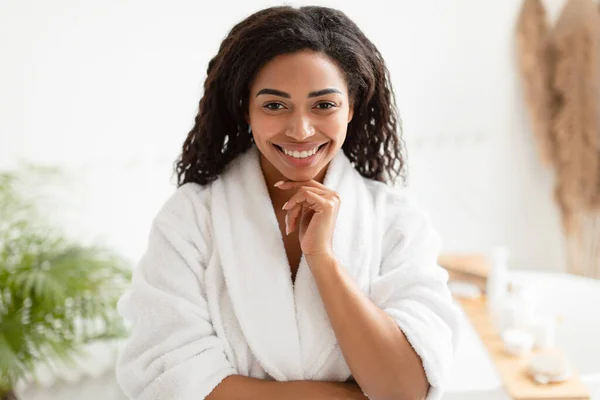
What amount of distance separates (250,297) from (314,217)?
0.17m

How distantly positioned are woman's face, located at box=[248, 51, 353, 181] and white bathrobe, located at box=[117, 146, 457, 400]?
11cm

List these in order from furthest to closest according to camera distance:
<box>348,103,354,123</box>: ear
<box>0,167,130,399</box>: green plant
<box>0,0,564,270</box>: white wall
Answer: <box>0,0,564,270</box>: white wall → <box>0,167,130,399</box>: green plant → <box>348,103,354,123</box>: ear

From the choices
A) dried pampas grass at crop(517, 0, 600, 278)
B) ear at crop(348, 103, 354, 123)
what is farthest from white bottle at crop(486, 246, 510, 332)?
ear at crop(348, 103, 354, 123)

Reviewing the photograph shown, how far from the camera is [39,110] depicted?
2.27 m

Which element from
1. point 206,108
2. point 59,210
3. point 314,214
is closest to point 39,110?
point 59,210

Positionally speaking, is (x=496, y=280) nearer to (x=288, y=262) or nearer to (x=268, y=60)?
(x=288, y=262)

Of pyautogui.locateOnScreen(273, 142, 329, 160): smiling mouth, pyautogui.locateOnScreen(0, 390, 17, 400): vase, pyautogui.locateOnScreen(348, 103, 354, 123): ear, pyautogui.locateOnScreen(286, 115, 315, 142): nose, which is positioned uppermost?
pyautogui.locateOnScreen(348, 103, 354, 123): ear

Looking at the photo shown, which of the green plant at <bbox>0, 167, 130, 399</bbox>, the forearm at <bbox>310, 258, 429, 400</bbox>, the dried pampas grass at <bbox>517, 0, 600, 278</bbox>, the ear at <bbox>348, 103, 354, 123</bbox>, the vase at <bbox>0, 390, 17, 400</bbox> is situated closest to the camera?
the forearm at <bbox>310, 258, 429, 400</bbox>

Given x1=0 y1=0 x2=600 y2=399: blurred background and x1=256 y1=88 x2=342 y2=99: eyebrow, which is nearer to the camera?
x1=256 y1=88 x2=342 y2=99: eyebrow

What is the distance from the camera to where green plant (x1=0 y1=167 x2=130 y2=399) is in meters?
1.73

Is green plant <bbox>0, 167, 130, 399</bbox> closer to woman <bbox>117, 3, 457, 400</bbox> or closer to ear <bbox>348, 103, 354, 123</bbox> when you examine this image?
woman <bbox>117, 3, 457, 400</bbox>

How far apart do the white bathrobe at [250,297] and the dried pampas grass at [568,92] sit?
1.63 m

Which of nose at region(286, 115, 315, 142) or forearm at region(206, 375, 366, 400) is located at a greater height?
nose at region(286, 115, 315, 142)

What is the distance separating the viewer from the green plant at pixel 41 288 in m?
1.73
